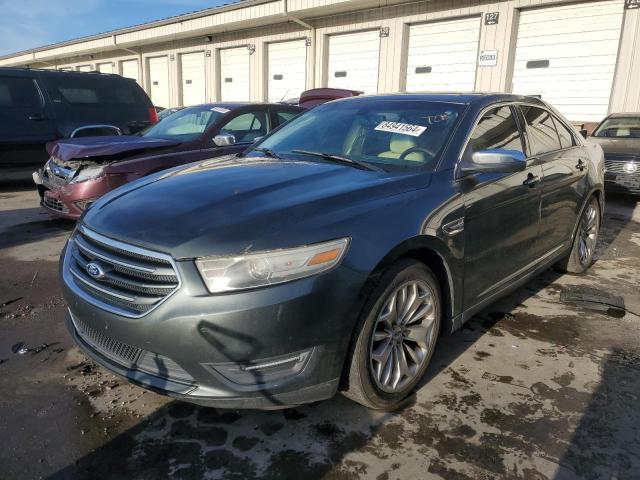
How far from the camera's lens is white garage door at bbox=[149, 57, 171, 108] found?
2444cm

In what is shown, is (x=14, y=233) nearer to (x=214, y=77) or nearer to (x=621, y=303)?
(x=621, y=303)

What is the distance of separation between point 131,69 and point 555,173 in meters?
27.8

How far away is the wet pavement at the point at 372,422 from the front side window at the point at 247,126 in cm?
339

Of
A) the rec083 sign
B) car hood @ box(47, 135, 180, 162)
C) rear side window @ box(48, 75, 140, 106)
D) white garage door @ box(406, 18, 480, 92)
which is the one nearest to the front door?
car hood @ box(47, 135, 180, 162)

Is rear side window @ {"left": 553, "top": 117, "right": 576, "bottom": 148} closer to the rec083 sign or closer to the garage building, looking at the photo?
the garage building

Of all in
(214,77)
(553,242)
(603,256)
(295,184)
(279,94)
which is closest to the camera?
(295,184)

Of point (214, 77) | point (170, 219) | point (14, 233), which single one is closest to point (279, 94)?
point (214, 77)

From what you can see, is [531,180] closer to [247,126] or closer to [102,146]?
[247,126]

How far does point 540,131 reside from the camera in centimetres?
396

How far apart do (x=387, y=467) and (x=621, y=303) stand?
2970mm

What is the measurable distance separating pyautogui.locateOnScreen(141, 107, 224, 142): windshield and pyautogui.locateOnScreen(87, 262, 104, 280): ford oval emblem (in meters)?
3.87

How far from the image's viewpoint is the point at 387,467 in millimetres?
2168

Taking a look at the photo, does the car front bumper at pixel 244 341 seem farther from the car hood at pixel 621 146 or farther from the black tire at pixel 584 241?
the car hood at pixel 621 146

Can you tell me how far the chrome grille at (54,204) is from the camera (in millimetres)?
5520
